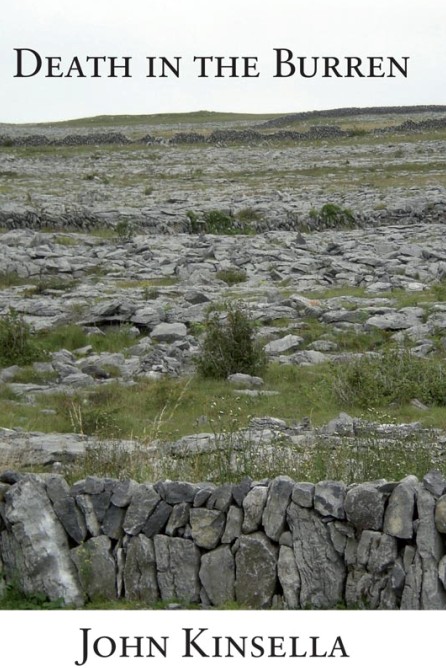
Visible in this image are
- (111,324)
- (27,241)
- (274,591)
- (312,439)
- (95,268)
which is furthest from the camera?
(27,241)

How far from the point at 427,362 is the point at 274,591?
791 cm

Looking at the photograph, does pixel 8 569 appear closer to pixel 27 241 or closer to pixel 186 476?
pixel 186 476

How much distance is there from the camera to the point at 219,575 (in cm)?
754

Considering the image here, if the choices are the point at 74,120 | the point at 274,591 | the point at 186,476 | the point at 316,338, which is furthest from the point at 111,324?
the point at 74,120

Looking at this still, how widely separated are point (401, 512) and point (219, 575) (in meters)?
1.49

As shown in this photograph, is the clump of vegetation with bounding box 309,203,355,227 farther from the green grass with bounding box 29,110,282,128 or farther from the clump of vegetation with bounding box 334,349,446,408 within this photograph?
the green grass with bounding box 29,110,282,128

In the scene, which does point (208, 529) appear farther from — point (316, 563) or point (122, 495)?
point (316, 563)

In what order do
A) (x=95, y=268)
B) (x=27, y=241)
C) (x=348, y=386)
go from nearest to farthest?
(x=348, y=386)
(x=95, y=268)
(x=27, y=241)

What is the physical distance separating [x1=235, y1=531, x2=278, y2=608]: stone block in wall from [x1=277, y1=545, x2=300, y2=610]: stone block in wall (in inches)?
2.3

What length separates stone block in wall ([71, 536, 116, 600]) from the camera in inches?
304

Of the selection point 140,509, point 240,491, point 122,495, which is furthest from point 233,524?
point 122,495

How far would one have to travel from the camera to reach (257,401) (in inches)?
529

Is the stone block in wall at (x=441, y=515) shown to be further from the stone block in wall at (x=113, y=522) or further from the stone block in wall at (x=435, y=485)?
the stone block in wall at (x=113, y=522)

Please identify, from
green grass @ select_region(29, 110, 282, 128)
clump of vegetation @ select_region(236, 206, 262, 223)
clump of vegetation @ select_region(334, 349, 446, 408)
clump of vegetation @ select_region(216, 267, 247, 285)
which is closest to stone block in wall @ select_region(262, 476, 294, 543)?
clump of vegetation @ select_region(334, 349, 446, 408)
